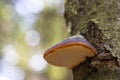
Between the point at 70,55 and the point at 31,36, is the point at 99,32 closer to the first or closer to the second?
the point at 70,55

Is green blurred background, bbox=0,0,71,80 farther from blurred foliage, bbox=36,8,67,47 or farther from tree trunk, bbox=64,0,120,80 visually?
tree trunk, bbox=64,0,120,80

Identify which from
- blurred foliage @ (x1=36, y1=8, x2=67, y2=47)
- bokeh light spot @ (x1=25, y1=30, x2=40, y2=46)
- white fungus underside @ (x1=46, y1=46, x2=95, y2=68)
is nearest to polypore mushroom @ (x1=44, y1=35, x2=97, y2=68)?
white fungus underside @ (x1=46, y1=46, x2=95, y2=68)

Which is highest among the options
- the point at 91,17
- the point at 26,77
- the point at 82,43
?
the point at 26,77

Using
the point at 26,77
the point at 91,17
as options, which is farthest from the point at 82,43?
the point at 26,77

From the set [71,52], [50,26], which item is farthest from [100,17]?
[50,26]

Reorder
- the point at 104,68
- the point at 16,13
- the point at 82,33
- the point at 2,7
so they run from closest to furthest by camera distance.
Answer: the point at 104,68
the point at 82,33
the point at 2,7
the point at 16,13

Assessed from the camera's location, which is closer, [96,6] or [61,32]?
[96,6]

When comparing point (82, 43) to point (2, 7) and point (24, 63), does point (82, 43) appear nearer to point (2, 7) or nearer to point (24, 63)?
point (2, 7)

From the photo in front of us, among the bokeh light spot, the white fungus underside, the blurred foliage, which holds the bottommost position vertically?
the white fungus underside
